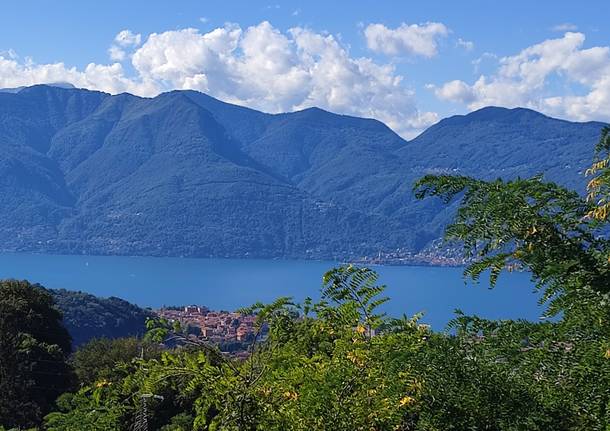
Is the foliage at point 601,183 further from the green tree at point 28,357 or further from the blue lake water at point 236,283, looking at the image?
the blue lake water at point 236,283

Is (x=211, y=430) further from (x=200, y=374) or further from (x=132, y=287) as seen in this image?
(x=132, y=287)

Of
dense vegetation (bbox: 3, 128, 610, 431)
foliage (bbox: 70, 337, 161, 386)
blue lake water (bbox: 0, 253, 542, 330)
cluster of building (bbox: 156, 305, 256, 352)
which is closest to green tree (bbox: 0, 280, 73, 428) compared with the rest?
foliage (bbox: 70, 337, 161, 386)

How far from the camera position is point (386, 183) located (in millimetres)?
195125

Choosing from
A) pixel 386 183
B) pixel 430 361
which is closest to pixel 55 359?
pixel 430 361

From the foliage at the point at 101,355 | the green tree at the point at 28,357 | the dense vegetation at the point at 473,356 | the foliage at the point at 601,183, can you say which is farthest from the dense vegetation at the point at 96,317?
the foliage at the point at 601,183

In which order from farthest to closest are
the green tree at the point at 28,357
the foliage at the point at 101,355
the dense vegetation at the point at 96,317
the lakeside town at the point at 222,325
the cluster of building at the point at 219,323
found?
the dense vegetation at the point at 96,317 → the cluster of building at the point at 219,323 → the lakeside town at the point at 222,325 → the foliage at the point at 101,355 → the green tree at the point at 28,357

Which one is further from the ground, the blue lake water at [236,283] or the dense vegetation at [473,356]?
the dense vegetation at [473,356]

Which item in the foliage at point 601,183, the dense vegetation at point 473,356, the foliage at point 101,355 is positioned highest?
the foliage at point 601,183

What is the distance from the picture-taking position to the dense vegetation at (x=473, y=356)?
1998 millimetres

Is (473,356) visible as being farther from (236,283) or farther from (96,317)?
(236,283)

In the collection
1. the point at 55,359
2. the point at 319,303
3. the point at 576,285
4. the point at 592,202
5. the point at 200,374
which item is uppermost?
the point at 592,202

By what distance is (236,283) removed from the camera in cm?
10062

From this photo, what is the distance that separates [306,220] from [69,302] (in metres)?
127

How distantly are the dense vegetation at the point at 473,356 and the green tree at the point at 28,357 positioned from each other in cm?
1278
